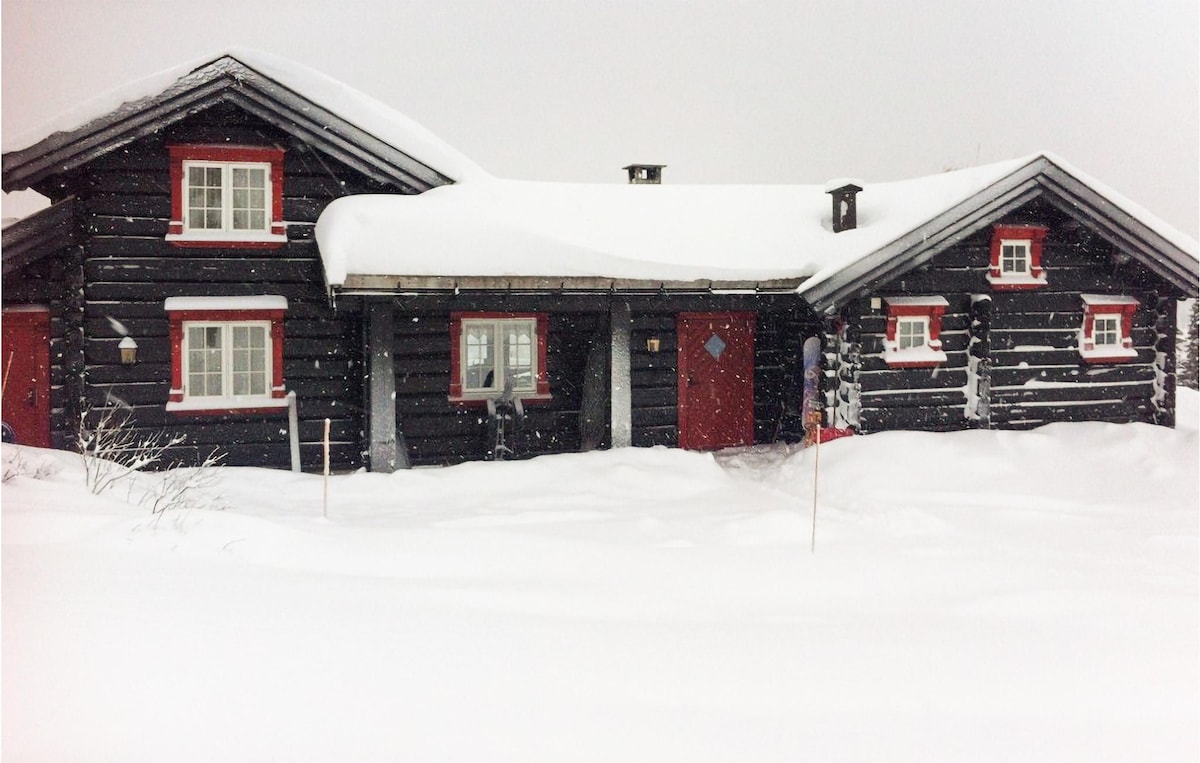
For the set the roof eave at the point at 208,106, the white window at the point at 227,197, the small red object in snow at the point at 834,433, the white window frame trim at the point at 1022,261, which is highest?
the roof eave at the point at 208,106

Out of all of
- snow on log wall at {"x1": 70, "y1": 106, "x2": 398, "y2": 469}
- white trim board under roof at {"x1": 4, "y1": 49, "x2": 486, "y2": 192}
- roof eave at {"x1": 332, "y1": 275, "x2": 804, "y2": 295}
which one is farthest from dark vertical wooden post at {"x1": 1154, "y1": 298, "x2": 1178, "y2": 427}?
snow on log wall at {"x1": 70, "y1": 106, "x2": 398, "y2": 469}

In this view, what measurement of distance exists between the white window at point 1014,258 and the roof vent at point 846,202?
1957 millimetres

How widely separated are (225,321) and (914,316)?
873 centimetres

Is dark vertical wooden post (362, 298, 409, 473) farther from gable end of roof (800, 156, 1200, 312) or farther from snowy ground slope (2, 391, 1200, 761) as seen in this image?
gable end of roof (800, 156, 1200, 312)

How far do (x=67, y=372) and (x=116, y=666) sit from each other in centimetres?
744

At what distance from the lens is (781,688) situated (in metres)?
3.75

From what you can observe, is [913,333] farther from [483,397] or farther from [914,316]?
[483,397]

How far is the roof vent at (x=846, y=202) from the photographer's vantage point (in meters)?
11.4

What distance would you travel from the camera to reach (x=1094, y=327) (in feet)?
37.6

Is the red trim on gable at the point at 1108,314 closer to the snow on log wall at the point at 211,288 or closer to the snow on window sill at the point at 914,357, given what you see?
the snow on window sill at the point at 914,357

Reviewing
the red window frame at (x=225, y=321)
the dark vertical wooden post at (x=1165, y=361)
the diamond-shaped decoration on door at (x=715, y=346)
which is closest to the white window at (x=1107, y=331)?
the dark vertical wooden post at (x=1165, y=361)

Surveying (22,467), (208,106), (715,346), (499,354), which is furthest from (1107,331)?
(22,467)

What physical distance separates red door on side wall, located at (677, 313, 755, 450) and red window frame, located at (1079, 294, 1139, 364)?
4.43 meters

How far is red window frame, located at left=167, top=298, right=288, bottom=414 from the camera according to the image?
9.95m
